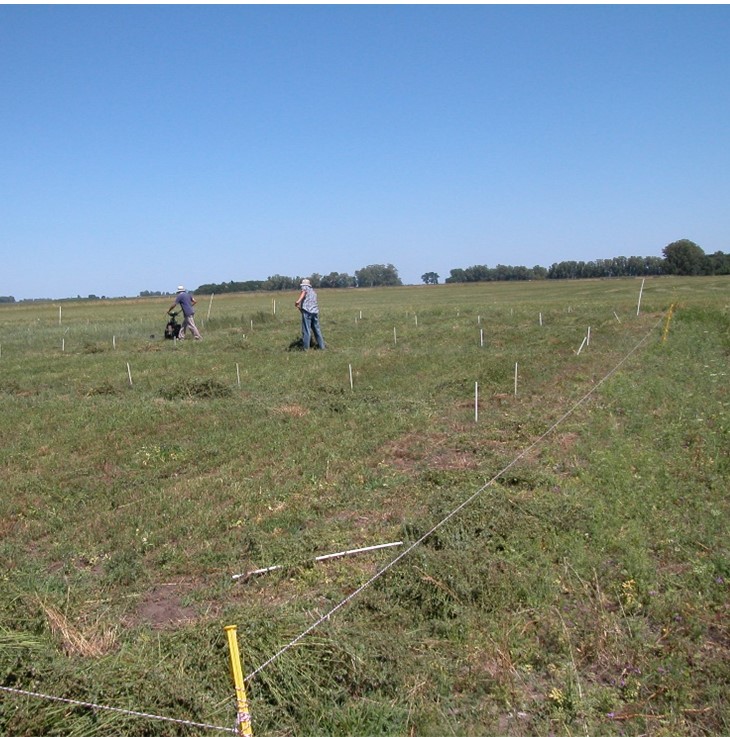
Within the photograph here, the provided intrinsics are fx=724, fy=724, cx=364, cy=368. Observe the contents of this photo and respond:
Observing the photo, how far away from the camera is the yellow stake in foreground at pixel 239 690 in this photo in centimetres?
A: 376

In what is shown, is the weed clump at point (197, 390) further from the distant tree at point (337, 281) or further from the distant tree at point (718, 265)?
the distant tree at point (337, 281)

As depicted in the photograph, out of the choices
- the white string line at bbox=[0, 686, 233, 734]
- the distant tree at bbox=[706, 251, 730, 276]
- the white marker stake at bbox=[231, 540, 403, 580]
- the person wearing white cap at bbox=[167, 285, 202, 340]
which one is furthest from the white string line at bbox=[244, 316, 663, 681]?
the distant tree at bbox=[706, 251, 730, 276]

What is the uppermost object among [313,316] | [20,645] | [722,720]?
[313,316]

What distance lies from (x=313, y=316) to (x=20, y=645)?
52.2 ft

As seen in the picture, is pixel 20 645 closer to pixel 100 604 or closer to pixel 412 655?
pixel 100 604

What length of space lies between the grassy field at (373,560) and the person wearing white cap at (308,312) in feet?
20.7

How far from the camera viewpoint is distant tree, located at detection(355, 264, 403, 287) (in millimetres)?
113213

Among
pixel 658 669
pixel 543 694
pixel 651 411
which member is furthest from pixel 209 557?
pixel 651 411

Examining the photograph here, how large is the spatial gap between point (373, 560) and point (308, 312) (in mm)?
14218

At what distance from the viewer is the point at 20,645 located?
172 inches

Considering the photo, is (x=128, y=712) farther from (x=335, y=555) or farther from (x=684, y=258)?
(x=684, y=258)

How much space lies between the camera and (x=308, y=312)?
1981 cm

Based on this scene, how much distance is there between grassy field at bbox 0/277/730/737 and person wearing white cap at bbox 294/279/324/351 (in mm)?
6298

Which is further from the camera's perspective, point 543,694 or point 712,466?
point 712,466
